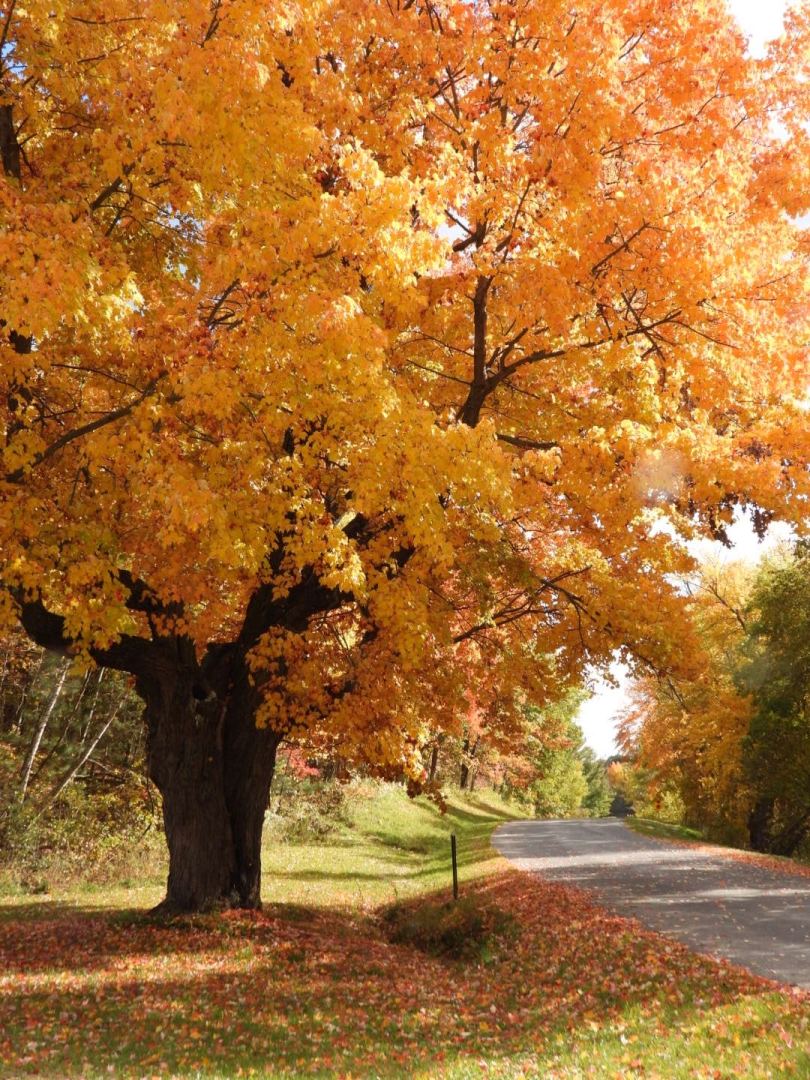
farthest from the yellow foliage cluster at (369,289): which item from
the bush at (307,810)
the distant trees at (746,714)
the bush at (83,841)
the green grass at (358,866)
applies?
the bush at (307,810)

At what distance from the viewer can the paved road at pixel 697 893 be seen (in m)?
9.48

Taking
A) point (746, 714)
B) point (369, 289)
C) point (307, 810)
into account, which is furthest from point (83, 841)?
point (746, 714)

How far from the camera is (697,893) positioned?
14289 mm

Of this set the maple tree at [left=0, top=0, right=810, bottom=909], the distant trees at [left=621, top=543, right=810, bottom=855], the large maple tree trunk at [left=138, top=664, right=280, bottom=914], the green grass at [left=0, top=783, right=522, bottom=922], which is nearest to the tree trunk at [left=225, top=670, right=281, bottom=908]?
the large maple tree trunk at [left=138, top=664, right=280, bottom=914]

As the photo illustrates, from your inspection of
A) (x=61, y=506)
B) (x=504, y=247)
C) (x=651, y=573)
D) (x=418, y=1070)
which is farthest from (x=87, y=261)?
(x=651, y=573)

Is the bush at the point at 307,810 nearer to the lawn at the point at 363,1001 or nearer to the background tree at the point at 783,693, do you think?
the lawn at the point at 363,1001

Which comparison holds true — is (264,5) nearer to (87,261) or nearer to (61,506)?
(87,261)

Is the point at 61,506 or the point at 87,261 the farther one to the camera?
the point at 61,506

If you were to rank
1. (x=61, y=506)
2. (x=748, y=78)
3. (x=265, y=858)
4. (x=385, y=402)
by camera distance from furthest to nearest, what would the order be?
1. (x=265, y=858)
2. (x=61, y=506)
3. (x=748, y=78)
4. (x=385, y=402)

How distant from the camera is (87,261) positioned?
640 cm

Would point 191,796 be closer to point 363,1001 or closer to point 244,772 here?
point 244,772

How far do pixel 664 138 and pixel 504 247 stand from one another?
1962 mm

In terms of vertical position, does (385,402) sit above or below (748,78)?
below

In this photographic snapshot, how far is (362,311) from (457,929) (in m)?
9.29
